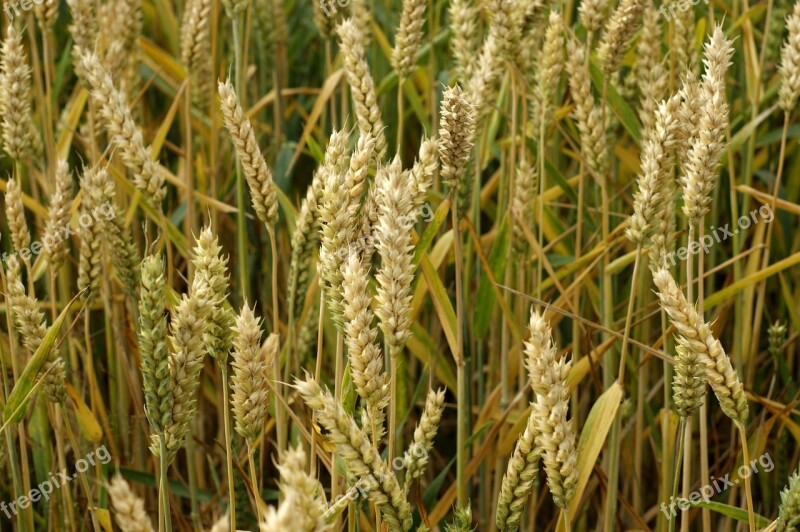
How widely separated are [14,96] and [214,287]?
2.55 feet

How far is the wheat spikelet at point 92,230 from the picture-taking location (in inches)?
69.0

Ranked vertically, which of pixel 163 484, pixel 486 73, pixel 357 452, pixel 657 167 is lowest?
pixel 163 484

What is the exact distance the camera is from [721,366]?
1231mm

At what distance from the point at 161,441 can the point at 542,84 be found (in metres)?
1.08

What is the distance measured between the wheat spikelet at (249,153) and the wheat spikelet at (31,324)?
16.0 inches

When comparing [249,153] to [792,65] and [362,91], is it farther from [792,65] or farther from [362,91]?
[792,65]

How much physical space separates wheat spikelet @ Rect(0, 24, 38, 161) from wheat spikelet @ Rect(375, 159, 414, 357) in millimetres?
923

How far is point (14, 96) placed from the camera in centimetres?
180

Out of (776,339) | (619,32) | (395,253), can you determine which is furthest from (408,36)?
(776,339)

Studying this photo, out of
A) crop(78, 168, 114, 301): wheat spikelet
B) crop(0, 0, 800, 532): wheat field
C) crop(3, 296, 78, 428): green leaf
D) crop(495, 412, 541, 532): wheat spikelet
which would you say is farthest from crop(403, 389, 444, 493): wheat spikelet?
crop(78, 168, 114, 301): wheat spikelet

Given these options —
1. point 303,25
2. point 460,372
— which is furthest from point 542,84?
point 303,25

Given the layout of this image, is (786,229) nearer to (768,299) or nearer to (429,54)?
(768,299)

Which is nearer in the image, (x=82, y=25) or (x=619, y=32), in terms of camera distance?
(x=619, y=32)

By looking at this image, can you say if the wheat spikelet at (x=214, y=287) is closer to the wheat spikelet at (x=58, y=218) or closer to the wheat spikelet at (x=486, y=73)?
the wheat spikelet at (x=58, y=218)
